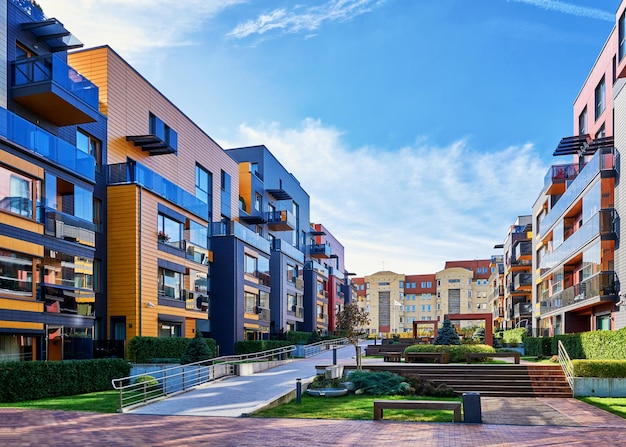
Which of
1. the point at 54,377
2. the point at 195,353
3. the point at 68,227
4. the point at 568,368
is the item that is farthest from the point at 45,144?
the point at 568,368

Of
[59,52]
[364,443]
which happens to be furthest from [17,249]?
[364,443]

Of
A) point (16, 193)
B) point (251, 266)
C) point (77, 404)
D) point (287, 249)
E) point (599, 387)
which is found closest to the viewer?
point (77, 404)

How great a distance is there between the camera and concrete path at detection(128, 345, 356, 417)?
15.9 m

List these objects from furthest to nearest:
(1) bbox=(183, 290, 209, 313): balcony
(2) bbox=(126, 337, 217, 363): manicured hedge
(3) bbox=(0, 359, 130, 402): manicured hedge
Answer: (1) bbox=(183, 290, 209, 313): balcony < (2) bbox=(126, 337, 217, 363): manicured hedge < (3) bbox=(0, 359, 130, 402): manicured hedge

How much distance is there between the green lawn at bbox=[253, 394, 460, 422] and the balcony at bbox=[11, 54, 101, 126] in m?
14.3

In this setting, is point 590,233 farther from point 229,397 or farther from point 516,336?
point 229,397

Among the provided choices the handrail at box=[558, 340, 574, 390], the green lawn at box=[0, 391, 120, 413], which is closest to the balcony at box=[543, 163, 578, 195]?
the handrail at box=[558, 340, 574, 390]

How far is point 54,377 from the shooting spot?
60.5 ft

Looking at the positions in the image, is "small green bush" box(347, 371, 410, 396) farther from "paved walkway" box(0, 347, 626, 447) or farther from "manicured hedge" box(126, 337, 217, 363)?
"manicured hedge" box(126, 337, 217, 363)

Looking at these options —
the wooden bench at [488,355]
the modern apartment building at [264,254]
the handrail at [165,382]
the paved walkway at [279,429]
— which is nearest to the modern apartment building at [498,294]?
the modern apartment building at [264,254]

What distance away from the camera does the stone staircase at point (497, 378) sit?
2091 cm

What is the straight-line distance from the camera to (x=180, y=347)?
28844 millimetres

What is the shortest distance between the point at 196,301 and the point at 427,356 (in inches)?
530

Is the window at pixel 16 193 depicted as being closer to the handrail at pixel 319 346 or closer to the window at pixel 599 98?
the handrail at pixel 319 346
